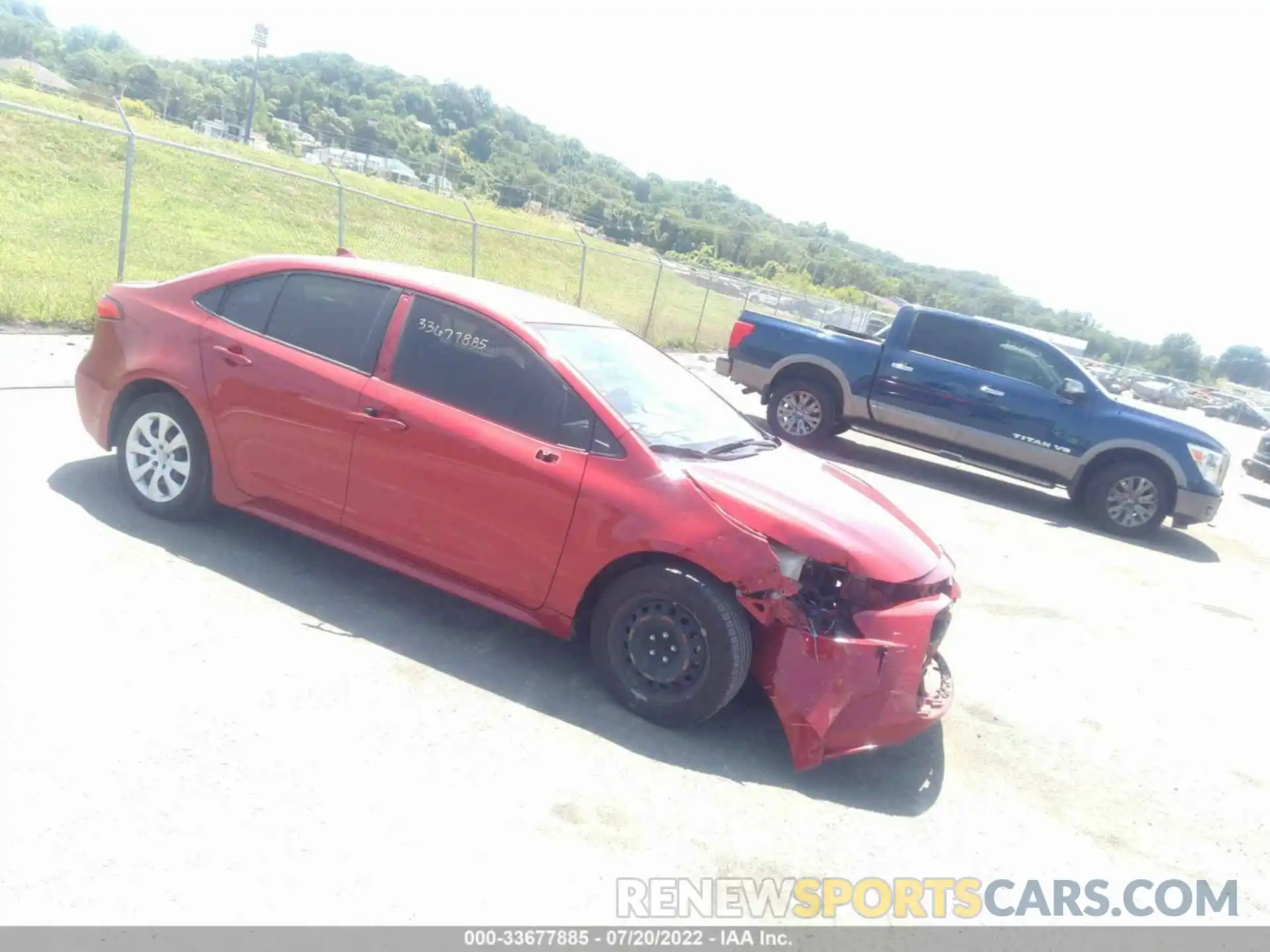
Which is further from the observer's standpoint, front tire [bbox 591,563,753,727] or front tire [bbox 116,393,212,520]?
front tire [bbox 116,393,212,520]

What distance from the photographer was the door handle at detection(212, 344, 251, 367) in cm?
527

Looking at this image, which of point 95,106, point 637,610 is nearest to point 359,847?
point 637,610

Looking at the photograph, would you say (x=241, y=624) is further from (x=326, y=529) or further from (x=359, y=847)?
(x=359, y=847)

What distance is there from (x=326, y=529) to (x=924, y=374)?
815 cm

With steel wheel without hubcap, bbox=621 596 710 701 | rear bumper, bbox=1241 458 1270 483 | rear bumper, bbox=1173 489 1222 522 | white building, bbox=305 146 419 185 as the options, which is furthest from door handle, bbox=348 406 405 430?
white building, bbox=305 146 419 185

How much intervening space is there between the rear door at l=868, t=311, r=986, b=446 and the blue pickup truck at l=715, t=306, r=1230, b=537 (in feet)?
0.04

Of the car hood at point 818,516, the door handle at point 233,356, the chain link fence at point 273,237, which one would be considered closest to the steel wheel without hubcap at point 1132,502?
the car hood at point 818,516

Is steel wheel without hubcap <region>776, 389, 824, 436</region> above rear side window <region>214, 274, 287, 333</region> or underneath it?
underneath

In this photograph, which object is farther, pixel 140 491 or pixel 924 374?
pixel 924 374

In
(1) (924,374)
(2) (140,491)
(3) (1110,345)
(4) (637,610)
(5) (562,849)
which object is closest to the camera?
(5) (562,849)

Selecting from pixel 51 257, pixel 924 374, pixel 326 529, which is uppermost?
pixel 924 374

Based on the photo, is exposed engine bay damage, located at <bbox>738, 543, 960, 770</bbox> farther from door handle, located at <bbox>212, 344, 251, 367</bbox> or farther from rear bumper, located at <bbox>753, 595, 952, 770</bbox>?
door handle, located at <bbox>212, 344, 251, 367</bbox>

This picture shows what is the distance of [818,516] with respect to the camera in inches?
176

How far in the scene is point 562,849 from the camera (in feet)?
11.4
